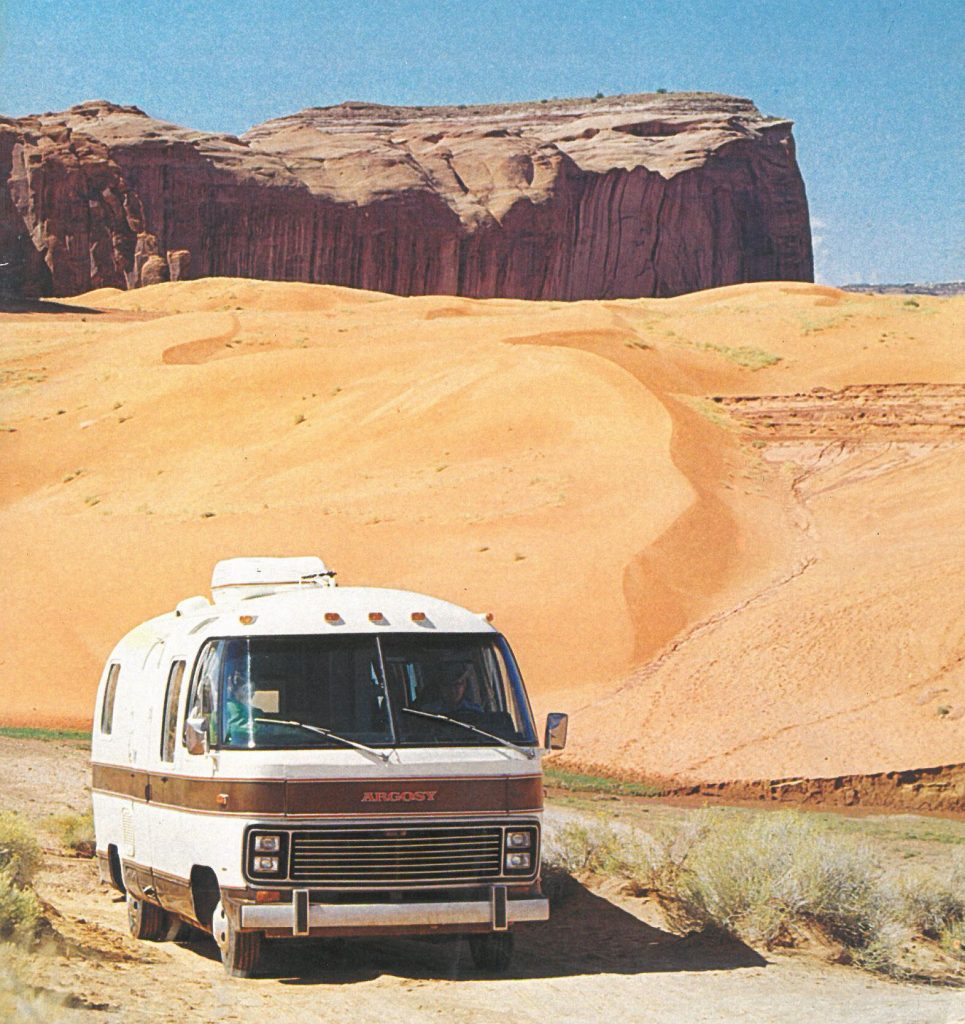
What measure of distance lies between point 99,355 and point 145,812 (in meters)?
45.1

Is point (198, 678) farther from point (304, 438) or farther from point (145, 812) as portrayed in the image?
point (304, 438)

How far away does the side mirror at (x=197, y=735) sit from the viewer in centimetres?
1084

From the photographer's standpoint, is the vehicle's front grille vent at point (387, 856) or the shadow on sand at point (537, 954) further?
the shadow on sand at point (537, 954)

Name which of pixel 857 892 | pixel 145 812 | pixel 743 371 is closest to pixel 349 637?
pixel 145 812

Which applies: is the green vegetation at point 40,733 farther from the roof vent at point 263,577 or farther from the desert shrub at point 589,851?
the roof vent at point 263,577

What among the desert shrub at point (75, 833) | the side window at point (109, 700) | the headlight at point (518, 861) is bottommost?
the desert shrub at point (75, 833)

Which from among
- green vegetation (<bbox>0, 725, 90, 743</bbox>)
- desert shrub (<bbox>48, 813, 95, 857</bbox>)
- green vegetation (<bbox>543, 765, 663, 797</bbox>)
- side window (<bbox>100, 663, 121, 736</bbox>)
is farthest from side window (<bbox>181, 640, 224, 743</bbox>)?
green vegetation (<bbox>0, 725, 90, 743</bbox>)

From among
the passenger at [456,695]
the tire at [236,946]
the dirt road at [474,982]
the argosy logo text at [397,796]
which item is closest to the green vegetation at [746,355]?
the dirt road at [474,982]

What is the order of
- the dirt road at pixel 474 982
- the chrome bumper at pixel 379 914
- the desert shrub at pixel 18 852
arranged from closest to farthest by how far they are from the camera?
the dirt road at pixel 474 982
the chrome bumper at pixel 379 914
the desert shrub at pixel 18 852

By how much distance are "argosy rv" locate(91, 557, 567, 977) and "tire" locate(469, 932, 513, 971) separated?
0.02 m

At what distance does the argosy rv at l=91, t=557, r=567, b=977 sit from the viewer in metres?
10.5

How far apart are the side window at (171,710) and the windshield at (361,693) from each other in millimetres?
542

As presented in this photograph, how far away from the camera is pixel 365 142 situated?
4392 inches

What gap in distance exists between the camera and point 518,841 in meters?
10.9
